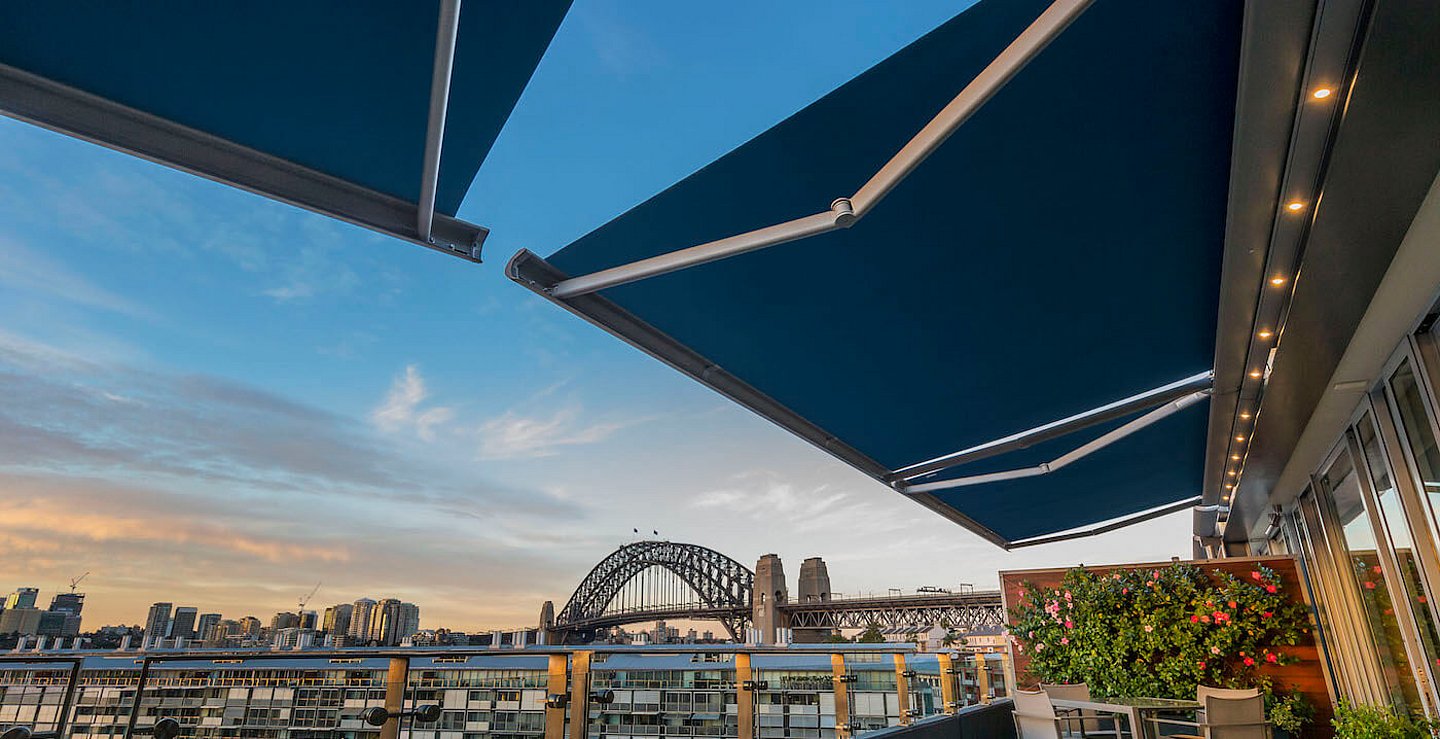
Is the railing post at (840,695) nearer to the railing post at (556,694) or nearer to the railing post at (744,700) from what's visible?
the railing post at (744,700)

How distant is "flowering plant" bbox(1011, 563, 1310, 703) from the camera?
532 cm

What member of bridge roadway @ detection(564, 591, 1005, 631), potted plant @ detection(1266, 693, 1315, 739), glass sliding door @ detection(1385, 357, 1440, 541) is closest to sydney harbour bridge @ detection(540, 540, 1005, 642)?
bridge roadway @ detection(564, 591, 1005, 631)

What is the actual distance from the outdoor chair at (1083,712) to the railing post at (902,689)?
182 centimetres

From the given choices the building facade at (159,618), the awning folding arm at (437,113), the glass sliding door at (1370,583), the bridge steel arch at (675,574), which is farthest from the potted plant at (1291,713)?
the bridge steel arch at (675,574)

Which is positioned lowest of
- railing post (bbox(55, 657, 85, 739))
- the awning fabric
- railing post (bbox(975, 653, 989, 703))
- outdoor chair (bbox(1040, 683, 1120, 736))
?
outdoor chair (bbox(1040, 683, 1120, 736))

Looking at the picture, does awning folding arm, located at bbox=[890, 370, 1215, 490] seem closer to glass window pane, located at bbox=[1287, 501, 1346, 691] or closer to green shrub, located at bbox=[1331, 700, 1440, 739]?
green shrub, located at bbox=[1331, 700, 1440, 739]

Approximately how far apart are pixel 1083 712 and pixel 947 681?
5.58 feet

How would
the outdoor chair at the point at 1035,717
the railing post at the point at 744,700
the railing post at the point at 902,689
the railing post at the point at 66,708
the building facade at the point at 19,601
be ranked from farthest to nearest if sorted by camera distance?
1. the building facade at the point at 19,601
2. the outdoor chair at the point at 1035,717
3. the railing post at the point at 902,689
4. the railing post at the point at 744,700
5. the railing post at the point at 66,708

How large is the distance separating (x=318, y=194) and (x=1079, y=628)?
19.7 ft

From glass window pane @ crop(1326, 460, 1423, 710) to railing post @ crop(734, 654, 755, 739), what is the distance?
334 cm

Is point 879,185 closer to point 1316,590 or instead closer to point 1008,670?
point 1008,670

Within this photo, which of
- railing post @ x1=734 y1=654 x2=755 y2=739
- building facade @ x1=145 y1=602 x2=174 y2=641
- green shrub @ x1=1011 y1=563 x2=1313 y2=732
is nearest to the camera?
railing post @ x1=734 y1=654 x2=755 y2=739

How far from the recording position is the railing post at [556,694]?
2894mm

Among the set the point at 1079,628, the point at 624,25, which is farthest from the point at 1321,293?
the point at 1079,628
